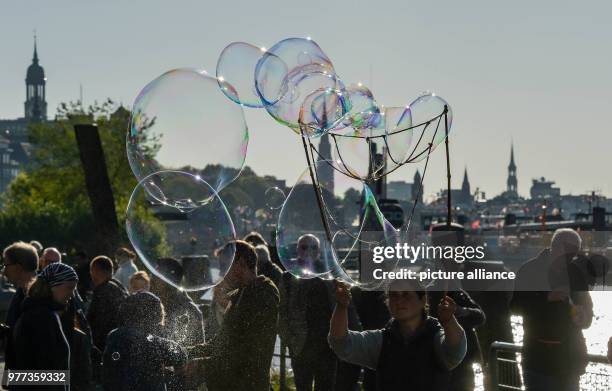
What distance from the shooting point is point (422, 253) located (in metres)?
9.02

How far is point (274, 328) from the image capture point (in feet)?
26.2

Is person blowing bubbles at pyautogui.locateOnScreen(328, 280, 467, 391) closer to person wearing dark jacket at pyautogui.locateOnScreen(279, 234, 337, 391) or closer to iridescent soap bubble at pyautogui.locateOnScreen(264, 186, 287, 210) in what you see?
person wearing dark jacket at pyautogui.locateOnScreen(279, 234, 337, 391)

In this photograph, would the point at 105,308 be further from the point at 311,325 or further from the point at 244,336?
the point at 244,336

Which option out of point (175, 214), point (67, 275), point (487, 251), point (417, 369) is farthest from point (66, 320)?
point (487, 251)

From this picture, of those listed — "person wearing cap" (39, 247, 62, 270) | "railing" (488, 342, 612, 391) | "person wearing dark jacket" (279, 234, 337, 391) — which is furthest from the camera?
"person wearing cap" (39, 247, 62, 270)

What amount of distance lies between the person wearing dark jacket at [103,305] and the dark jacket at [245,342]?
81.6 inches

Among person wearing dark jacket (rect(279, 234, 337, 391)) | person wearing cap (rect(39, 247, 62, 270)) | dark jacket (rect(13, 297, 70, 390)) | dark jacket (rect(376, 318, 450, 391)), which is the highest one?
person wearing cap (rect(39, 247, 62, 270))

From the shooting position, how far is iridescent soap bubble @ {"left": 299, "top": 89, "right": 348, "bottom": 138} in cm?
976

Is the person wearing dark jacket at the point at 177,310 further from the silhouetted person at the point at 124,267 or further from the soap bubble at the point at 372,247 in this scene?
the silhouetted person at the point at 124,267

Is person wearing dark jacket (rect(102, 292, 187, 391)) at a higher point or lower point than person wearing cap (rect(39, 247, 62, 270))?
lower

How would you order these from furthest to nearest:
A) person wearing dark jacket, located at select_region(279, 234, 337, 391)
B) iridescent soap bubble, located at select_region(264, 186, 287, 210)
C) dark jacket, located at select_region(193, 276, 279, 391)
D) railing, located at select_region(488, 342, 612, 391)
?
1. iridescent soap bubble, located at select_region(264, 186, 287, 210)
2. person wearing dark jacket, located at select_region(279, 234, 337, 391)
3. railing, located at select_region(488, 342, 612, 391)
4. dark jacket, located at select_region(193, 276, 279, 391)

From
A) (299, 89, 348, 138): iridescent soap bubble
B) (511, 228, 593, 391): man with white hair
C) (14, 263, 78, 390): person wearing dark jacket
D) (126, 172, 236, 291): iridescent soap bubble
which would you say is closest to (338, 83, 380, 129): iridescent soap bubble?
(299, 89, 348, 138): iridescent soap bubble

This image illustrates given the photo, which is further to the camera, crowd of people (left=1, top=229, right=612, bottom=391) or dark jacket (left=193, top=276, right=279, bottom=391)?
dark jacket (left=193, top=276, right=279, bottom=391)

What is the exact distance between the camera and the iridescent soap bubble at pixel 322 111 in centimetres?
976
